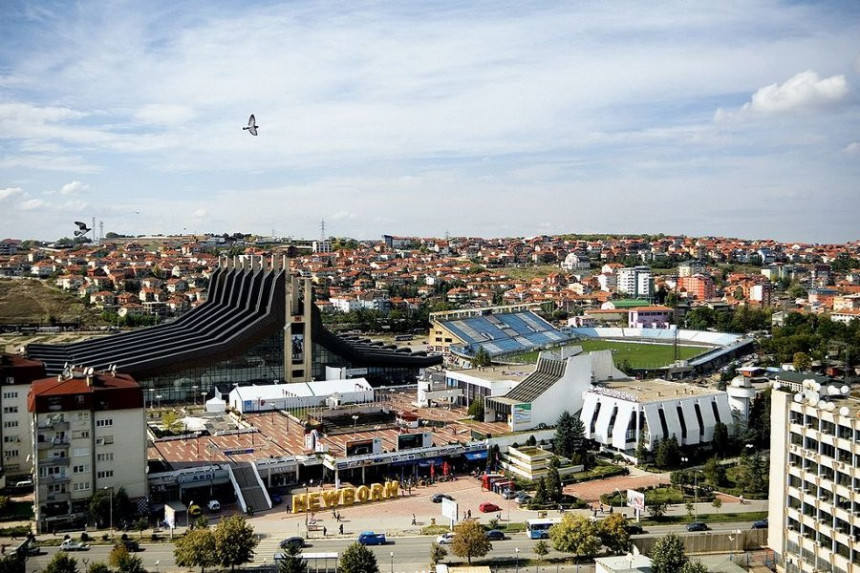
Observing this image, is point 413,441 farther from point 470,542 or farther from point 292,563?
point 292,563

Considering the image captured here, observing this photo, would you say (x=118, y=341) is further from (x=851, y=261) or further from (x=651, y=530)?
(x=851, y=261)

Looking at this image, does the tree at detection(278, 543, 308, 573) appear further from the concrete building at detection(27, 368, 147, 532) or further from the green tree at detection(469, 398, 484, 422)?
the green tree at detection(469, 398, 484, 422)

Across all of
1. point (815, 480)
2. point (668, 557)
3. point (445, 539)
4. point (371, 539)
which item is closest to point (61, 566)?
point (371, 539)

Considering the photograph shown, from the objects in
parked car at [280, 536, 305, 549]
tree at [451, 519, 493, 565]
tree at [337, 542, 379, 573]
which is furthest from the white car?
parked car at [280, 536, 305, 549]

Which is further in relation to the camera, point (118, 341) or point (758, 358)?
point (758, 358)

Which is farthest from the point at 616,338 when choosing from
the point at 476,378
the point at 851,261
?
the point at 851,261

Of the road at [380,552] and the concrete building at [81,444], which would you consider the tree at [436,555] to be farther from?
the concrete building at [81,444]
